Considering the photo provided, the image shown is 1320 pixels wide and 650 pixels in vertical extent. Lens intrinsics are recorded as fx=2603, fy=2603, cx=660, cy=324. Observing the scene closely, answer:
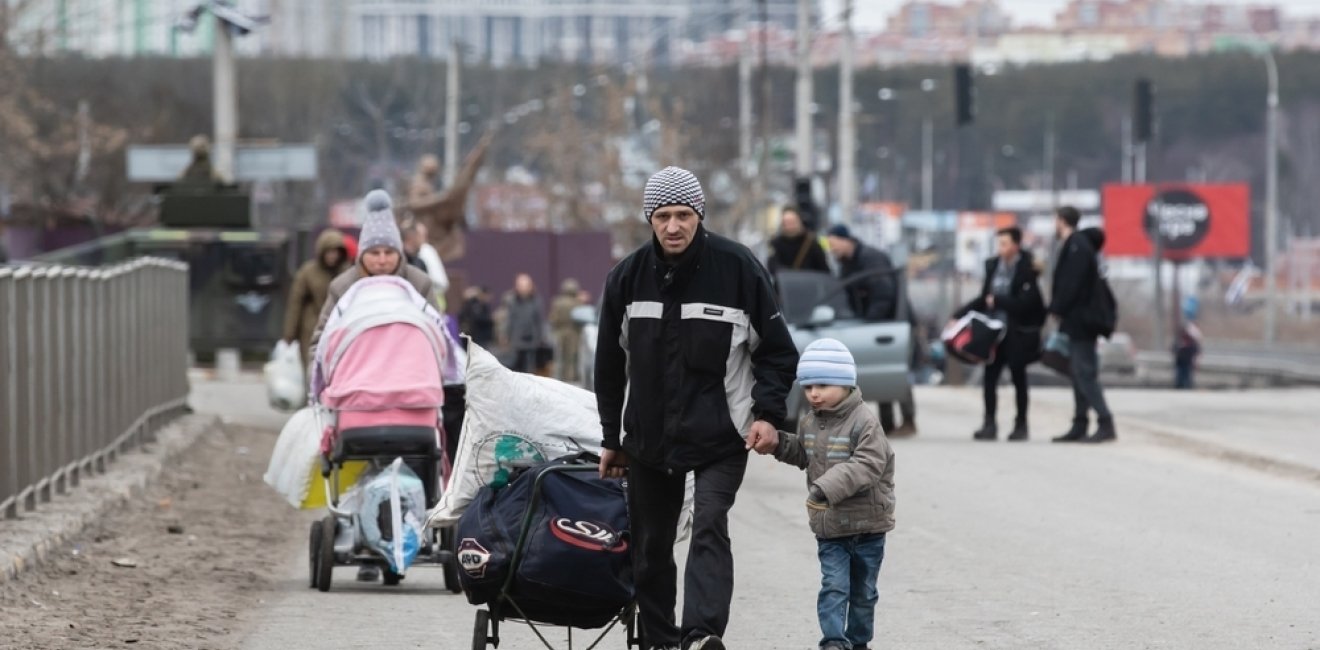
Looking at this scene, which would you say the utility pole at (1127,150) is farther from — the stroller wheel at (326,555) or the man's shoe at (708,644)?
the man's shoe at (708,644)

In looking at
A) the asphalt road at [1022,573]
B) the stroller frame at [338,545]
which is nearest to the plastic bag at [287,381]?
the asphalt road at [1022,573]

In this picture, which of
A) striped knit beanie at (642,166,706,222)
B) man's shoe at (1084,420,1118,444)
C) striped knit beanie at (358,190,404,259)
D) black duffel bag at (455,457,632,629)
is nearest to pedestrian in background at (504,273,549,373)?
man's shoe at (1084,420,1118,444)

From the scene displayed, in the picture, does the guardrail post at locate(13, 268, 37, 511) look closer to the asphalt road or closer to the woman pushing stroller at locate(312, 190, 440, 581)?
the asphalt road

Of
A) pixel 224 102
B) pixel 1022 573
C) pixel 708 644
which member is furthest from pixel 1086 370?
pixel 224 102

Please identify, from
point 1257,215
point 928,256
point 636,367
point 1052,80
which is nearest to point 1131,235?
point 928,256

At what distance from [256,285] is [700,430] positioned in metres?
20.0

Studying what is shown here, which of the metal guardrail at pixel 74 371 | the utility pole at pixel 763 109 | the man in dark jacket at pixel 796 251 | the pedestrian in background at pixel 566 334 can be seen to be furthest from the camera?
the utility pole at pixel 763 109

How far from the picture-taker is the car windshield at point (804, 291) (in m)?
20.3

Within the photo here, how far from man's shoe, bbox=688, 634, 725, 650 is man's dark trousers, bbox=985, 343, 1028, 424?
12833 millimetres

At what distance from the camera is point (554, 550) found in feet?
27.3

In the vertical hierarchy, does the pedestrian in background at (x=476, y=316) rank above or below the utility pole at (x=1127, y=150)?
below

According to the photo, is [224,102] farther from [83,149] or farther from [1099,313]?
[83,149]

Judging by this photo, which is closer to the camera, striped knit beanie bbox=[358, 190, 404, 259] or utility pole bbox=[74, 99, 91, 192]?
striped knit beanie bbox=[358, 190, 404, 259]

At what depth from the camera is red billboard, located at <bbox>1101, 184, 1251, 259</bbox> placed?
3455 inches
